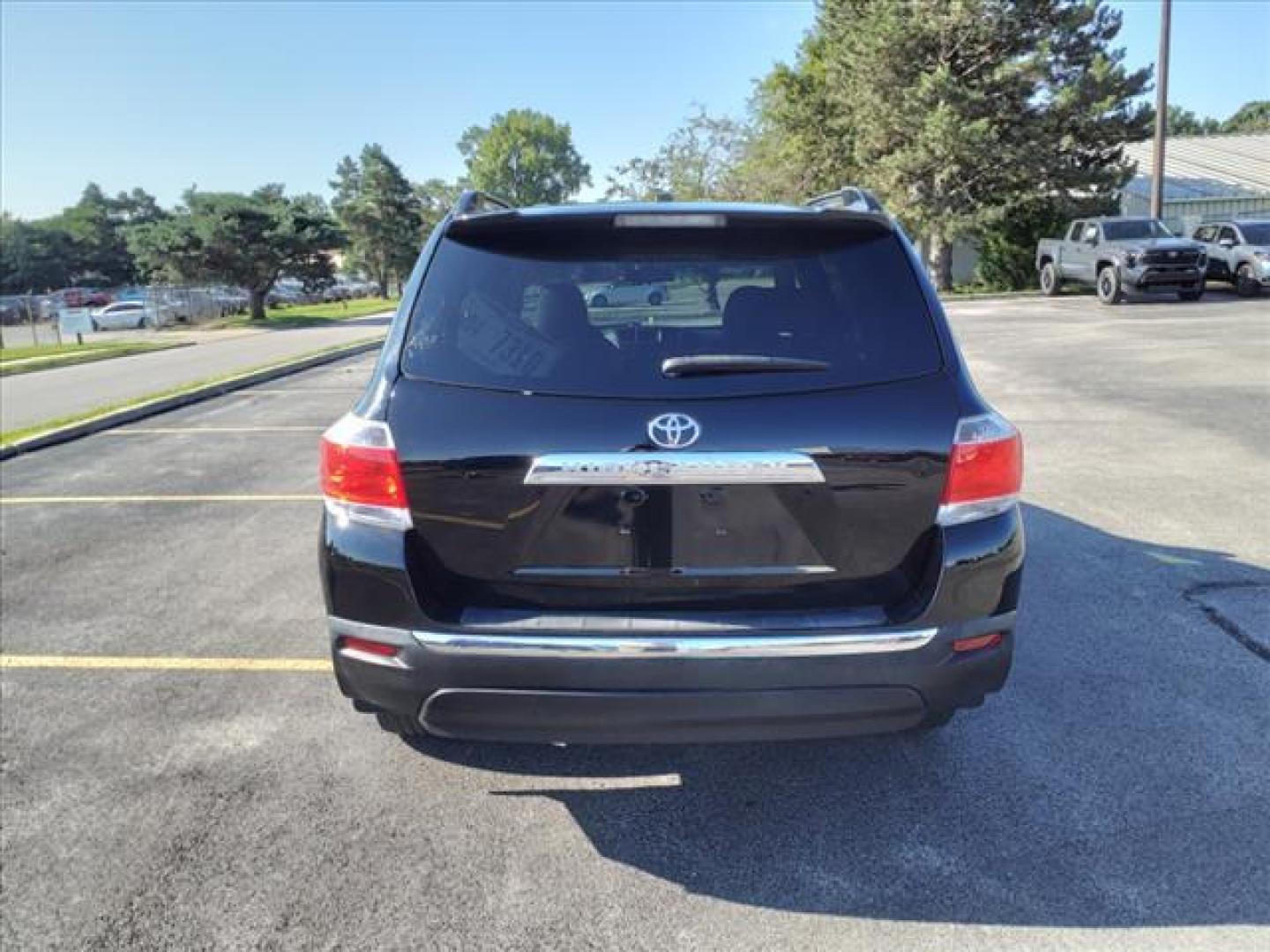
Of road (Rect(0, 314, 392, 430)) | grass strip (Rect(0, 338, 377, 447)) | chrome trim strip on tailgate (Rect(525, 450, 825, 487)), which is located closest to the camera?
chrome trim strip on tailgate (Rect(525, 450, 825, 487))

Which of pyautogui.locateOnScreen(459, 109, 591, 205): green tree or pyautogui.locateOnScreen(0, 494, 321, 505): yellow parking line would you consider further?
pyautogui.locateOnScreen(459, 109, 591, 205): green tree

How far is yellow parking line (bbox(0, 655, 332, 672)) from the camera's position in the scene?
4.02 metres

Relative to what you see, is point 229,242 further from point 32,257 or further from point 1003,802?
point 32,257

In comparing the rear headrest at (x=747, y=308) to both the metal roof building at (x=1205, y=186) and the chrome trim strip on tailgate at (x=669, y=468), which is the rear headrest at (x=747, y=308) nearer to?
the chrome trim strip on tailgate at (x=669, y=468)

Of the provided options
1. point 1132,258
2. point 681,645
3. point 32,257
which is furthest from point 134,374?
point 32,257

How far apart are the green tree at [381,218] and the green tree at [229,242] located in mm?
26443

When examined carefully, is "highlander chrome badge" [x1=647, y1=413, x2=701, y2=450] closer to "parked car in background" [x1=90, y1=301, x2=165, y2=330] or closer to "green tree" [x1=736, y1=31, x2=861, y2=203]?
"green tree" [x1=736, y1=31, x2=861, y2=203]

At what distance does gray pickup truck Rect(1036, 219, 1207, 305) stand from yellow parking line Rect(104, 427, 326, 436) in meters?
20.0

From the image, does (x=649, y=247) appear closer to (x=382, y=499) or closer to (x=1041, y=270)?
(x=382, y=499)

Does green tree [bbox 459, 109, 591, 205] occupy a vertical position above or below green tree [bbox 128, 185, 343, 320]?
above

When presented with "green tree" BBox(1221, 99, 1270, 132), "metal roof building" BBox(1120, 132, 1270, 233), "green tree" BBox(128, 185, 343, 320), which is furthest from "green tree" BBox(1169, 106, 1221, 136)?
"green tree" BBox(128, 185, 343, 320)

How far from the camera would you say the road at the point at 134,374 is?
41.2 ft

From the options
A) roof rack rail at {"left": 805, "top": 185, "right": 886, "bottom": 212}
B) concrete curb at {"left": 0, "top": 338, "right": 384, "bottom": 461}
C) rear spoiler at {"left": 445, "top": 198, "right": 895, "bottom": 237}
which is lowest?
concrete curb at {"left": 0, "top": 338, "right": 384, "bottom": 461}

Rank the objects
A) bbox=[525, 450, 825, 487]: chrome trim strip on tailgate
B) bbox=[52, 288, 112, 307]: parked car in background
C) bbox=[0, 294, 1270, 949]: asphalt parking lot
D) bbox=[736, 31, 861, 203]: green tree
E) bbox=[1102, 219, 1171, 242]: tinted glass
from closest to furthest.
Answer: bbox=[525, 450, 825, 487]: chrome trim strip on tailgate, bbox=[0, 294, 1270, 949]: asphalt parking lot, bbox=[1102, 219, 1171, 242]: tinted glass, bbox=[736, 31, 861, 203]: green tree, bbox=[52, 288, 112, 307]: parked car in background
